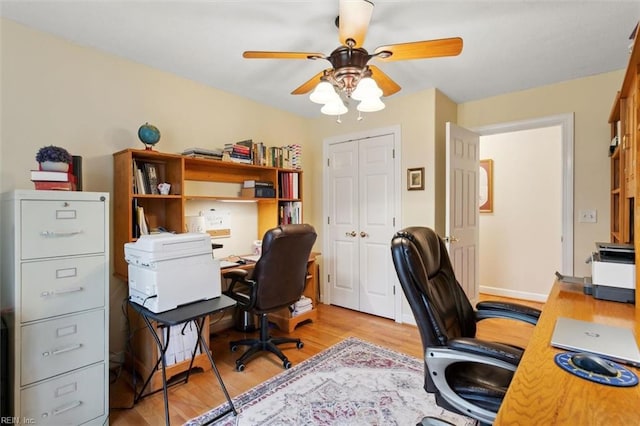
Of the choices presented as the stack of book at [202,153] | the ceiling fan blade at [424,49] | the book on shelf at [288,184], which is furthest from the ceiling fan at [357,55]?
the book on shelf at [288,184]

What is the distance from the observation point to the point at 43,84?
2.09 metres

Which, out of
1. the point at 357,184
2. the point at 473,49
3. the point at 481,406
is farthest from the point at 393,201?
the point at 481,406

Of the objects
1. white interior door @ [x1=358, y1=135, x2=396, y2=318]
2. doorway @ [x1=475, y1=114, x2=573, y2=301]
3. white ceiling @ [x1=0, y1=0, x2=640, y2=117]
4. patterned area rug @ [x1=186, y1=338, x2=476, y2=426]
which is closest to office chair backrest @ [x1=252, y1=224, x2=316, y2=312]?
patterned area rug @ [x1=186, y1=338, x2=476, y2=426]

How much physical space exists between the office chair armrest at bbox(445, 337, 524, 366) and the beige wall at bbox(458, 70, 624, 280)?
8.14ft

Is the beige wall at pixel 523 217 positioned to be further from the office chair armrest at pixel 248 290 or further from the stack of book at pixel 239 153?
the office chair armrest at pixel 248 290

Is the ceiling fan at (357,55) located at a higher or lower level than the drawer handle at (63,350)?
higher

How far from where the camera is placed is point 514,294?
4129mm

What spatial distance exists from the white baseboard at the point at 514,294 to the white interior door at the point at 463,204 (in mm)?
1084

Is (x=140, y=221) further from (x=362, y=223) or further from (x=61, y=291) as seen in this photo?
(x=362, y=223)

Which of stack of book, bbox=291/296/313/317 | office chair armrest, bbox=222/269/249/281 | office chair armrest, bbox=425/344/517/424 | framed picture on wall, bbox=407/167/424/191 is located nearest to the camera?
office chair armrest, bbox=425/344/517/424

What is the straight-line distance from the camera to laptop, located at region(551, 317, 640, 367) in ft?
3.02

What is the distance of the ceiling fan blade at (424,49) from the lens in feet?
5.16

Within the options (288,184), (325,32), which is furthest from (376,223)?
(325,32)

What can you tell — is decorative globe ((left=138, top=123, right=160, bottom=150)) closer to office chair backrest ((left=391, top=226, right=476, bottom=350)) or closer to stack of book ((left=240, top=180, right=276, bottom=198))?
stack of book ((left=240, top=180, right=276, bottom=198))
